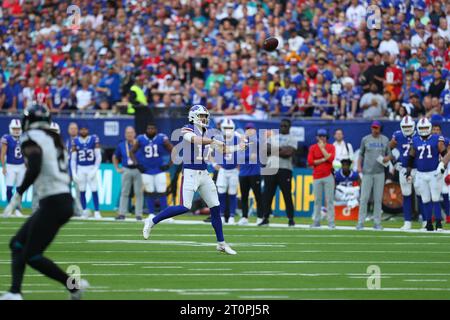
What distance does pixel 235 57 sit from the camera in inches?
1105

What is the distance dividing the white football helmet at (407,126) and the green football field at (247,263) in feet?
8.45

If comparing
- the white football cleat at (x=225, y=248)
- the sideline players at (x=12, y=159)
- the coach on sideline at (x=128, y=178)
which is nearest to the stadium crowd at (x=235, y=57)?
the coach on sideline at (x=128, y=178)

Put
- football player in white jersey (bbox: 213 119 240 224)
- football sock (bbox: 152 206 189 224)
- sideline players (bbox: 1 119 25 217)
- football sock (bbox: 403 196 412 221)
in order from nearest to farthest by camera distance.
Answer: football sock (bbox: 152 206 189 224) → football sock (bbox: 403 196 412 221) → football player in white jersey (bbox: 213 119 240 224) → sideline players (bbox: 1 119 25 217)

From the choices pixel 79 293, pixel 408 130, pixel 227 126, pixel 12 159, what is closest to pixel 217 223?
pixel 79 293

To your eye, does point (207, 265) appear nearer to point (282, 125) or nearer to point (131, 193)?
point (282, 125)

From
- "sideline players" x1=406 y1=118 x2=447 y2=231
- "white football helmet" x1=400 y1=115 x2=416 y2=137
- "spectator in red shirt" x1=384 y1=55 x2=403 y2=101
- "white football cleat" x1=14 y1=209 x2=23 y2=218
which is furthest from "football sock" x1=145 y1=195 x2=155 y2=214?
"spectator in red shirt" x1=384 y1=55 x2=403 y2=101

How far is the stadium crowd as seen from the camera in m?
25.6

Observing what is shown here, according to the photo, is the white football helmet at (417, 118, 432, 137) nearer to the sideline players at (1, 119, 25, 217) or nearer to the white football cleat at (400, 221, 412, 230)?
the white football cleat at (400, 221, 412, 230)

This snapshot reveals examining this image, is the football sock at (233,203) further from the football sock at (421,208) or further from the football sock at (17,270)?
the football sock at (17,270)

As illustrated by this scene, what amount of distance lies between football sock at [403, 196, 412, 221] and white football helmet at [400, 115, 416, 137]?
1.24m

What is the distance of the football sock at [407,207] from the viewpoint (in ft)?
71.4

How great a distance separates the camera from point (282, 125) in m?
23.4
